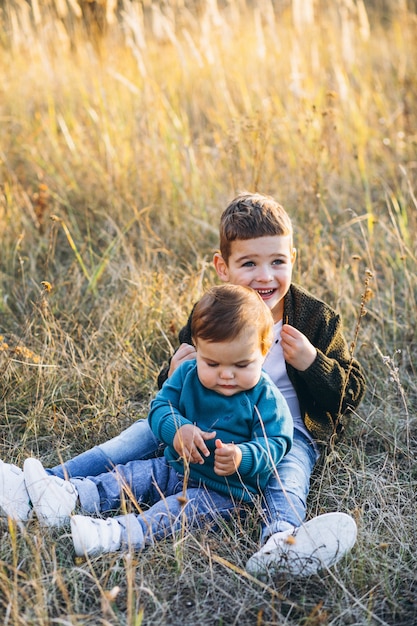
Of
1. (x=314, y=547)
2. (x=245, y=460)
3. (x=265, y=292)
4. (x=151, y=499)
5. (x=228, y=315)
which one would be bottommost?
(x=151, y=499)

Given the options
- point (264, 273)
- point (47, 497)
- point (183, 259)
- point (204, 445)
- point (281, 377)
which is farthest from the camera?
point (183, 259)

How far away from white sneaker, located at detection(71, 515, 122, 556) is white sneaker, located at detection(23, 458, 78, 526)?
0.46 ft

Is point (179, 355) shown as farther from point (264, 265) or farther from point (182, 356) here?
point (264, 265)

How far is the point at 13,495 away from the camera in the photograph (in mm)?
2328

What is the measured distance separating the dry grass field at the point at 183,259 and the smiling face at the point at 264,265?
0.30m

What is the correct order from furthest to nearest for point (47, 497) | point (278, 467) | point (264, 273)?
point (264, 273) < point (278, 467) < point (47, 497)

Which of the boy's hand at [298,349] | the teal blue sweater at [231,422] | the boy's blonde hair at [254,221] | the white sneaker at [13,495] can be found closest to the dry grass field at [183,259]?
the white sneaker at [13,495]

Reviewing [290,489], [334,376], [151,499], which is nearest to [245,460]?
[290,489]

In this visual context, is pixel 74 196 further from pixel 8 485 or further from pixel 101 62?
pixel 8 485

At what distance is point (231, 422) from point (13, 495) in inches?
27.8

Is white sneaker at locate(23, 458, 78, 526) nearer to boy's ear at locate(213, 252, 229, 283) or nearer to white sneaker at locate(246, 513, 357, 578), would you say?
white sneaker at locate(246, 513, 357, 578)

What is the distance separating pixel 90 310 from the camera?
365 centimetres

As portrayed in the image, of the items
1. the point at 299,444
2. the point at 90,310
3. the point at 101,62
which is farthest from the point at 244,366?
the point at 101,62

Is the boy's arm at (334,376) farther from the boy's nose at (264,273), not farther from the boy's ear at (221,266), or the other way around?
the boy's ear at (221,266)
